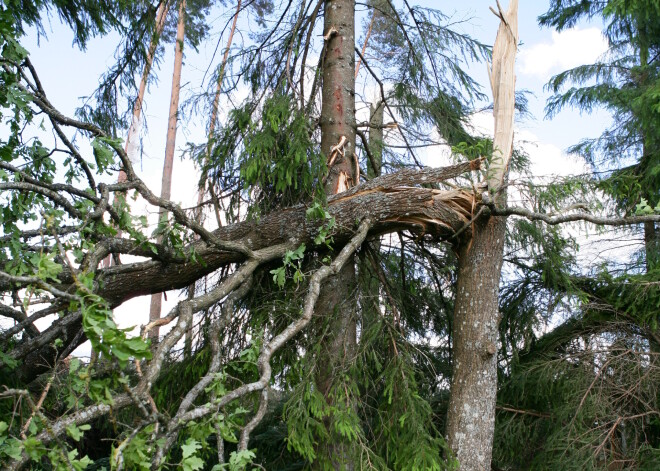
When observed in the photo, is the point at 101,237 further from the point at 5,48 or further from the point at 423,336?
the point at 423,336

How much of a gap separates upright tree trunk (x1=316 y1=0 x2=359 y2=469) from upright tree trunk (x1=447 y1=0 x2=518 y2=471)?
864 millimetres

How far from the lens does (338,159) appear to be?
6008 millimetres

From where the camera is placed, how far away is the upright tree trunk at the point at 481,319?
5.02 metres

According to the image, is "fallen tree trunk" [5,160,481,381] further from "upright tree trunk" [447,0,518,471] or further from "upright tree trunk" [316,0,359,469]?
"upright tree trunk" [316,0,359,469]

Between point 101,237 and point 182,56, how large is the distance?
9054mm

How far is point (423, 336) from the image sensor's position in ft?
22.2

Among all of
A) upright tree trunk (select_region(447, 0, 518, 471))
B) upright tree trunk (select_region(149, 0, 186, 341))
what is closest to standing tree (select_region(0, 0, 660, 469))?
upright tree trunk (select_region(447, 0, 518, 471))

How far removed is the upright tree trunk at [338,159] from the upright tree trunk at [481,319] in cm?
86

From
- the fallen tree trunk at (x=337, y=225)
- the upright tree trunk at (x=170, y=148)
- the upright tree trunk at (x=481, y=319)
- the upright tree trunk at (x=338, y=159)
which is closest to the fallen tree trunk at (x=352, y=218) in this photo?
the fallen tree trunk at (x=337, y=225)

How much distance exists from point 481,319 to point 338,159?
192 centimetres

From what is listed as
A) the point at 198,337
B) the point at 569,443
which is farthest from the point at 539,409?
the point at 198,337

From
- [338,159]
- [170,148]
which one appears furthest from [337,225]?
[170,148]

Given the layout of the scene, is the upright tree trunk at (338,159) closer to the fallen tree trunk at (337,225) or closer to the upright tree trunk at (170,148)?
the fallen tree trunk at (337,225)

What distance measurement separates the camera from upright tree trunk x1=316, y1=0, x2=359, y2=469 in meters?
5.14
